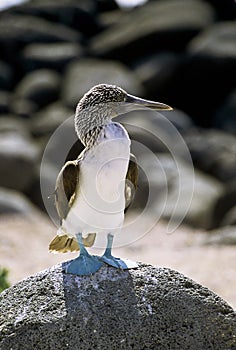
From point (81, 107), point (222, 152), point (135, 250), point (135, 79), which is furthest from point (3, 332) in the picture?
point (135, 79)

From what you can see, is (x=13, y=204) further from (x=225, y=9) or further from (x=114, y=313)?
(x=225, y=9)

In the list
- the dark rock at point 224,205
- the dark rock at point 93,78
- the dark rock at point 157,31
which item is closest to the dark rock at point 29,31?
the dark rock at point 157,31

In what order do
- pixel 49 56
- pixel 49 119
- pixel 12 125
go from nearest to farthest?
1. pixel 49 119
2. pixel 12 125
3. pixel 49 56

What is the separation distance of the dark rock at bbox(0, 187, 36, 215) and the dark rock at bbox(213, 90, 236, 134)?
8.29 m

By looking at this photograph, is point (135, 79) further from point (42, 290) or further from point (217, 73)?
point (42, 290)

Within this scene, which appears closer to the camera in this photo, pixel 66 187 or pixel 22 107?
pixel 66 187

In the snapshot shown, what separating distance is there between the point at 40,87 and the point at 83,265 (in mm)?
20731

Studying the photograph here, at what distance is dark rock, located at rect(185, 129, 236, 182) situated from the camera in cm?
1972

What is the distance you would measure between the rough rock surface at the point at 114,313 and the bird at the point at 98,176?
165 millimetres

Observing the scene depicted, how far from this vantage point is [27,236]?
15.4 m

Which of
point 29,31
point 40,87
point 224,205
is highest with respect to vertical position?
point 29,31

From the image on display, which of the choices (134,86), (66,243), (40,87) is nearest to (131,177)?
(66,243)

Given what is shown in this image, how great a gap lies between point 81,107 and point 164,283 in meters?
1.46

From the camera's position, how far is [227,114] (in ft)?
79.3
